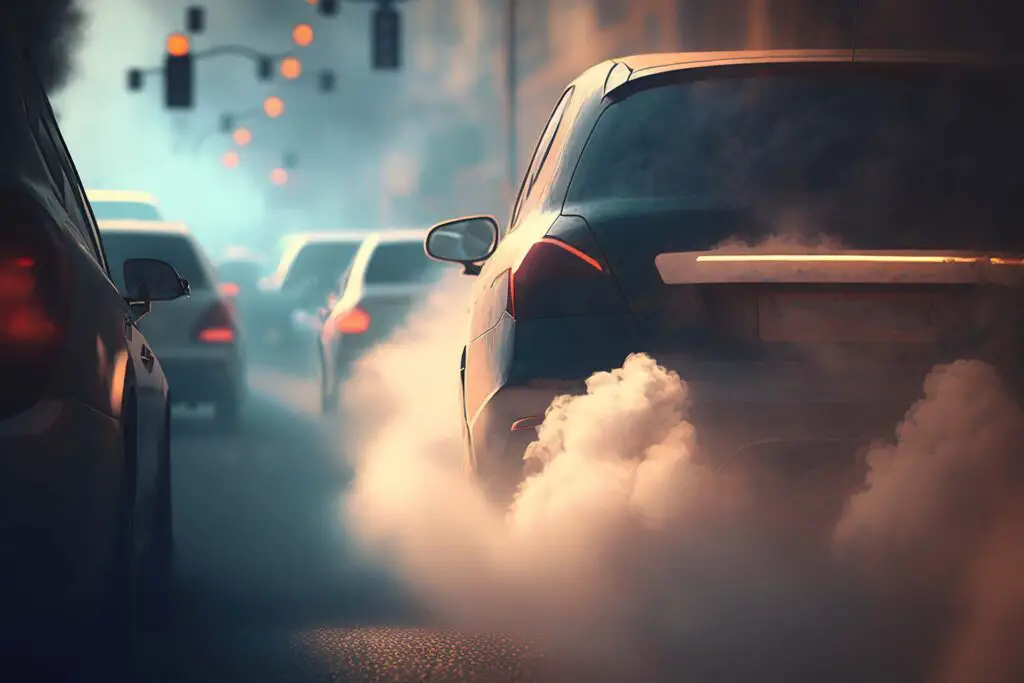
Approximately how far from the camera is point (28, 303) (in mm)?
4137

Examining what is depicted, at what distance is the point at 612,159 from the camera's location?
5609mm

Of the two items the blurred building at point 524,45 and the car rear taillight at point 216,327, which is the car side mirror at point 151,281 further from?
the blurred building at point 524,45

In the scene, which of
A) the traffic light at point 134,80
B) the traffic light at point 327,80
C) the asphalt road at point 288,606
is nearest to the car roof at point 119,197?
the asphalt road at point 288,606

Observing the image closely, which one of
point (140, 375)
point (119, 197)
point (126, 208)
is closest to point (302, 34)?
point (119, 197)

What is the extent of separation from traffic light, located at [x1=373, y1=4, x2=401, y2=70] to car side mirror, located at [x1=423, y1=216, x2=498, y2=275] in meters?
23.5

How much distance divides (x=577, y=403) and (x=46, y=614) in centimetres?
163

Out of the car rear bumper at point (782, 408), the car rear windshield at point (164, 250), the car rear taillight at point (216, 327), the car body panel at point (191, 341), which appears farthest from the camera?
the car rear windshield at point (164, 250)

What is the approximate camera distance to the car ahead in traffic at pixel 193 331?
517 inches

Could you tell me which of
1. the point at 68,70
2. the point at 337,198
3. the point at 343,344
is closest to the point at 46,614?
the point at 343,344

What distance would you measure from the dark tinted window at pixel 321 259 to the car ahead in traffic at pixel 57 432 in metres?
19.1

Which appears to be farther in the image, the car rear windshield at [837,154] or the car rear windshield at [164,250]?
the car rear windshield at [164,250]

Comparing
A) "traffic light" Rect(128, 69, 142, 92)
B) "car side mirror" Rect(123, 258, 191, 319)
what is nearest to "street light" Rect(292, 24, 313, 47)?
"traffic light" Rect(128, 69, 142, 92)

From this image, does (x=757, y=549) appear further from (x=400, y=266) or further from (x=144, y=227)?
(x=400, y=266)

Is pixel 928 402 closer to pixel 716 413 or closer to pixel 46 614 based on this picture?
pixel 716 413
